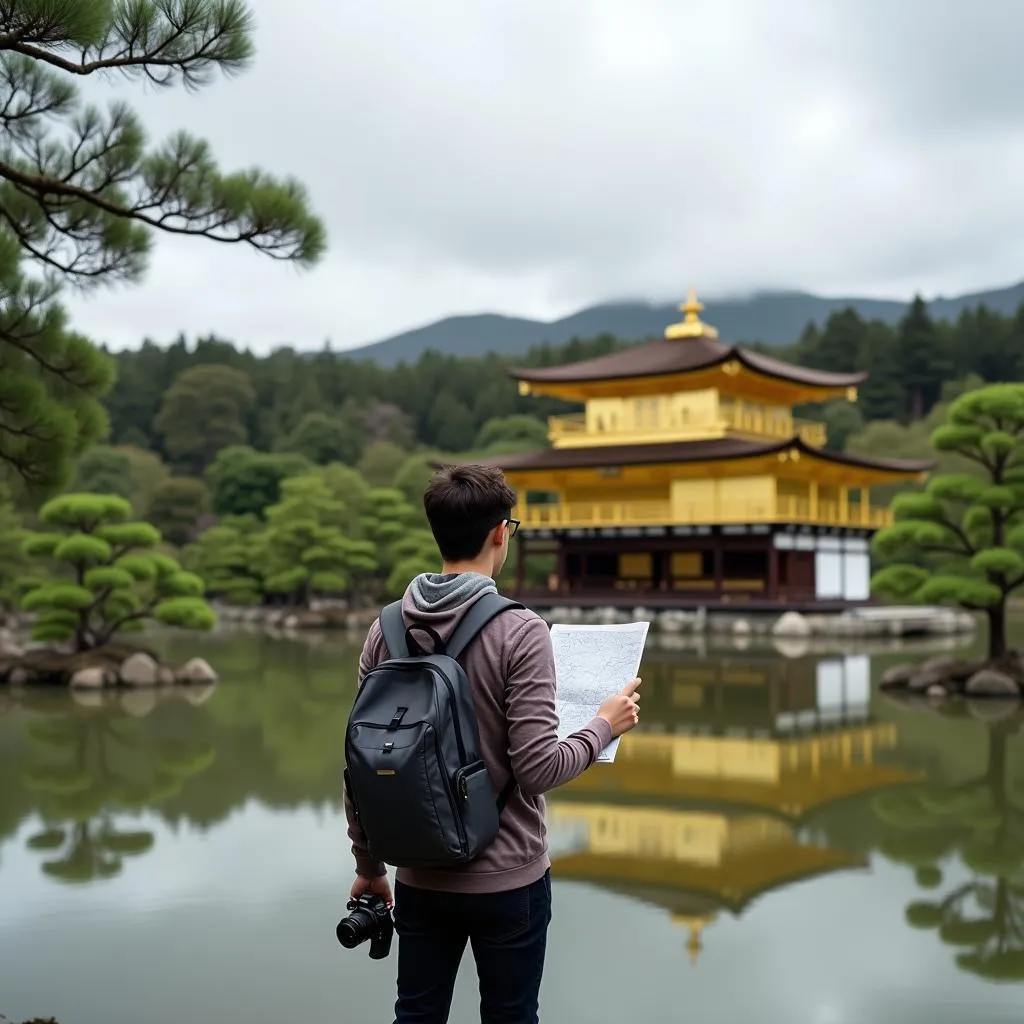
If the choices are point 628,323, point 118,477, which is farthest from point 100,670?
point 628,323

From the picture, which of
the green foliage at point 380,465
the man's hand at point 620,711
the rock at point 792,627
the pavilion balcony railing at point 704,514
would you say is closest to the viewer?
the man's hand at point 620,711

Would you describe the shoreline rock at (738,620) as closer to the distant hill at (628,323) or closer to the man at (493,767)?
the man at (493,767)

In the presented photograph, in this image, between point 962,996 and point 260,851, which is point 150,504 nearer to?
point 260,851

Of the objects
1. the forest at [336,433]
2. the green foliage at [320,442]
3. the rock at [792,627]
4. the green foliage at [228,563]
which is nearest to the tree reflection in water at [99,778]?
the forest at [336,433]

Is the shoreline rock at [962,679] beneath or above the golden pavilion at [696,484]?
beneath

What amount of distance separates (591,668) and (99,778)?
19.4 ft

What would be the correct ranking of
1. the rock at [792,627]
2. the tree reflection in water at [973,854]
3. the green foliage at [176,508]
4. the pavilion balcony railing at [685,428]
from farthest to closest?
the green foliage at [176,508], the pavilion balcony railing at [685,428], the rock at [792,627], the tree reflection in water at [973,854]

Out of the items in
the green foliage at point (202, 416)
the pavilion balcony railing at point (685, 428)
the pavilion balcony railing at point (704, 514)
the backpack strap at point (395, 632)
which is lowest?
the backpack strap at point (395, 632)

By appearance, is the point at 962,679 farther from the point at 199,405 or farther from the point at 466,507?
the point at 199,405

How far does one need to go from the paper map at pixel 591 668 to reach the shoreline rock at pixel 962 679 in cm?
1001

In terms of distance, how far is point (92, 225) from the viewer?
6.01 m

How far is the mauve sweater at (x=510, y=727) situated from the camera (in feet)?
6.70

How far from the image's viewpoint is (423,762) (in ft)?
6.42

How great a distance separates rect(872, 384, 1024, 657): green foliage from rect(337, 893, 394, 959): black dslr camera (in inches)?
414
